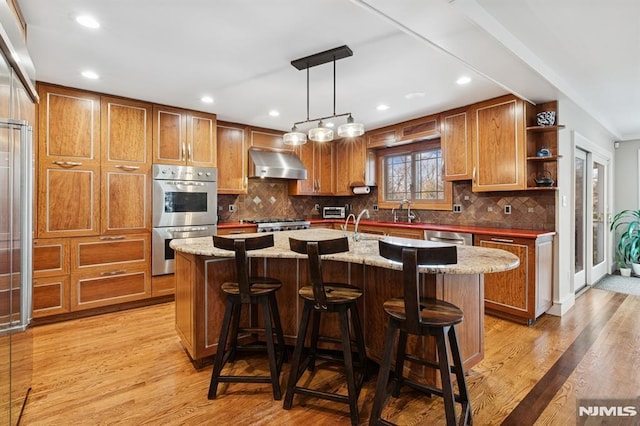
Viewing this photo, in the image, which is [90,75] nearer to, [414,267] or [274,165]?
[274,165]

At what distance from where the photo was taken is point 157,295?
379cm

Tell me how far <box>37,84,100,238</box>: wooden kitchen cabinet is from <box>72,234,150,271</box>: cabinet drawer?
0.13 m

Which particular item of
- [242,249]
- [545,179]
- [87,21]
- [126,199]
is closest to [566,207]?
[545,179]

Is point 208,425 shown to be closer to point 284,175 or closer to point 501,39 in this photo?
point 501,39

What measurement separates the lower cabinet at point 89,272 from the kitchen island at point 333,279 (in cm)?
134

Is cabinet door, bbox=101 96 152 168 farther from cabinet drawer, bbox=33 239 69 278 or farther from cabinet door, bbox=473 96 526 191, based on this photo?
cabinet door, bbox=473 96 526 191

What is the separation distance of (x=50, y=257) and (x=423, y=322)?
356 centimetres

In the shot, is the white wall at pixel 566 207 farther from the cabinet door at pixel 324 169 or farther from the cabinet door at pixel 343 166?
the cabinet door at pixel 324 169

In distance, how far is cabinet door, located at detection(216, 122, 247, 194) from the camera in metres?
4.61

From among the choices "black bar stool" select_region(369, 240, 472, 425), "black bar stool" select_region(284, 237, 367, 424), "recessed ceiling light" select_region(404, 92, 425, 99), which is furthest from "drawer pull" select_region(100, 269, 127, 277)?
"recessed ceiling light" select_region(404, 92, 425, 99)

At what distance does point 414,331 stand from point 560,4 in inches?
84.4

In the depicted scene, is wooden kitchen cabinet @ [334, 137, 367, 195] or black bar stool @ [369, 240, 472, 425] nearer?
black bar stool @ [369, 240, 472, 425]

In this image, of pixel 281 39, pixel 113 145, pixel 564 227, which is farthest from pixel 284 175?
pixel 564 227

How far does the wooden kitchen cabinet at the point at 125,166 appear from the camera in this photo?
3502 millimetres
